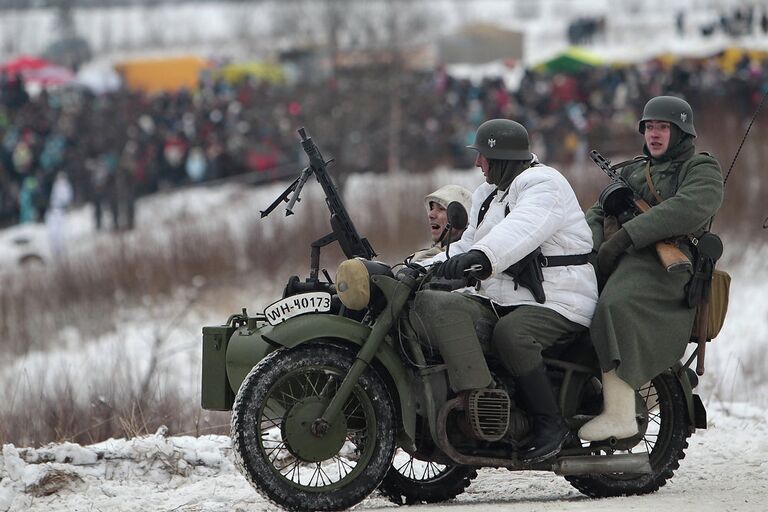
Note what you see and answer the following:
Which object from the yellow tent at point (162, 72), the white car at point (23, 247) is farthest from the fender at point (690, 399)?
the yellow tent at point (162, 72)

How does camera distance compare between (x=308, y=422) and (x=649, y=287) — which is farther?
(x=649, y=287)

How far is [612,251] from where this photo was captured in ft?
25.2

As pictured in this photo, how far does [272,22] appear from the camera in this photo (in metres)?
62.1

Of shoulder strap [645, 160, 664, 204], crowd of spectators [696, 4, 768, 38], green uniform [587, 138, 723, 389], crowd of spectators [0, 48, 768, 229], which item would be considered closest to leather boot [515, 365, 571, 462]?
green uniform [587, 138, 723, 389]

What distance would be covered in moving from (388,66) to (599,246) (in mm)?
26197

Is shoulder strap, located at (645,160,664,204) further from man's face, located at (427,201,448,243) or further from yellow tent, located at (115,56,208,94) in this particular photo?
yellow tent, located at (115,56,208,94)

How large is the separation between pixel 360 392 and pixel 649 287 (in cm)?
164

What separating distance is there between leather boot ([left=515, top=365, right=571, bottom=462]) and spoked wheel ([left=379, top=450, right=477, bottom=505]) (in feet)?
2.45

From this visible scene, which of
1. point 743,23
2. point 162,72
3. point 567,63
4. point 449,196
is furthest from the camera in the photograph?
point 743,23

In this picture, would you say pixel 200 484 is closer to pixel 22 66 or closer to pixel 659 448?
pixel 659 448

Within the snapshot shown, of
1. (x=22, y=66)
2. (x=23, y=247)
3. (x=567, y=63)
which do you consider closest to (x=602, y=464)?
(x=23, y=247)

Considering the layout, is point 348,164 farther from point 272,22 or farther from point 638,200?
point 272,22

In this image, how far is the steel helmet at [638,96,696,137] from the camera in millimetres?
7840

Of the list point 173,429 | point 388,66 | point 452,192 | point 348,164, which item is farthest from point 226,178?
point 452,192
